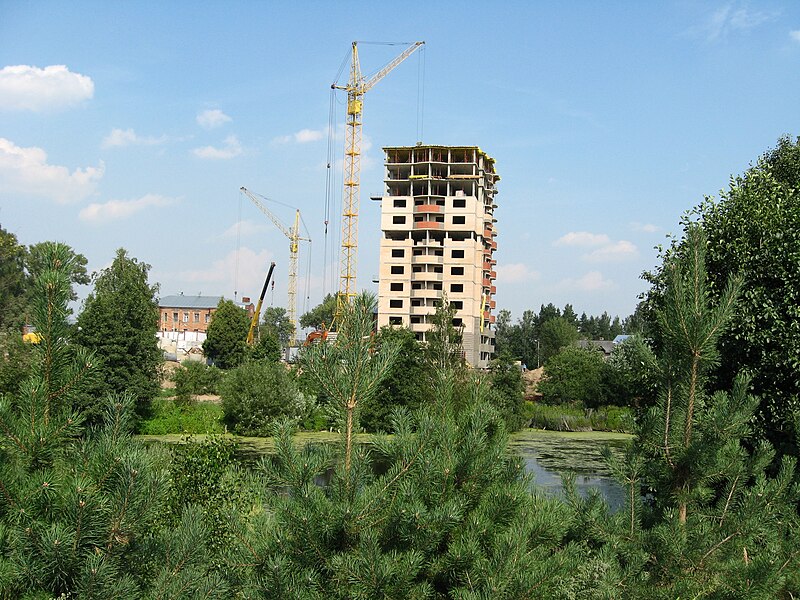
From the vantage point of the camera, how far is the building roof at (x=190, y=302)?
123 meters

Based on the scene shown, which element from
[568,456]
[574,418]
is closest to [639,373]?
[568,456]

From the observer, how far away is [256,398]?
137 feet

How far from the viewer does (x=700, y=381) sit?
21.5 ft

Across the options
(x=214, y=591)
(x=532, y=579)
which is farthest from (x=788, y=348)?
(x=214, y=591)

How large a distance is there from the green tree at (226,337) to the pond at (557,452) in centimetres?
3705

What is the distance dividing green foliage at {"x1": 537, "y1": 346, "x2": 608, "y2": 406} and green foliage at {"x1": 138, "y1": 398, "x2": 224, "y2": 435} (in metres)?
27.4

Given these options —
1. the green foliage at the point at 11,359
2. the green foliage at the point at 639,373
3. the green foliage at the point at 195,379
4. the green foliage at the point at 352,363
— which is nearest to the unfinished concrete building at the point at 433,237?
the green foliage at the point at 195,379

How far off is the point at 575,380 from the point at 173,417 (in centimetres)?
3154

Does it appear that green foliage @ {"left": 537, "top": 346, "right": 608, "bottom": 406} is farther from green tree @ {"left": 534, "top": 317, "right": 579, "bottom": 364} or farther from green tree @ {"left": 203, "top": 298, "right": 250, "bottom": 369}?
green tree @ {"left": 534, "top": 317, "right": 579, "bottom": 364}

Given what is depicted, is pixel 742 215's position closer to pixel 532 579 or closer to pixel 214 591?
pixel 532 579

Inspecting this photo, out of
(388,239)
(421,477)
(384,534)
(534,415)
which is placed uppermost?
(388,239)

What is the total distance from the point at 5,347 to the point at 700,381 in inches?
1517

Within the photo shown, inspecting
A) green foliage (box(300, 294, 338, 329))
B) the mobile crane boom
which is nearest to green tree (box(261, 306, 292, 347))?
green foliage (box(300, 294, 338, 329))

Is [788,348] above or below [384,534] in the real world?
above
